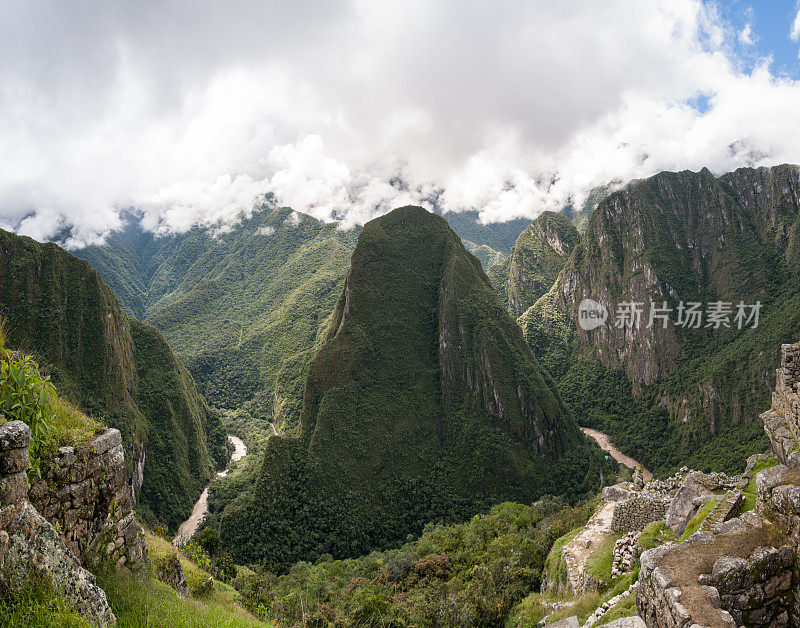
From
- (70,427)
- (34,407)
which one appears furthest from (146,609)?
(34,407)

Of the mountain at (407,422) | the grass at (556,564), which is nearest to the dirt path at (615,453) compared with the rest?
the mountain at (407,422)

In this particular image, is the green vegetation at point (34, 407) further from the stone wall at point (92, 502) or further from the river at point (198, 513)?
the river at point (198, 513)

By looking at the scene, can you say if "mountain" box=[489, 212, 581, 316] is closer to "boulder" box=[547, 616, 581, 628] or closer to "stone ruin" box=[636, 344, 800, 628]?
"boulder" box=[547, 616, 581, 628]

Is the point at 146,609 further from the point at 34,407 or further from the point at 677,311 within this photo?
the point at 677,311

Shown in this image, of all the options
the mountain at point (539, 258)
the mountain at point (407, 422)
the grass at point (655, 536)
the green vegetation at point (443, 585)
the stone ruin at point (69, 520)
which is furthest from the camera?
the mountain at point (539, 258)

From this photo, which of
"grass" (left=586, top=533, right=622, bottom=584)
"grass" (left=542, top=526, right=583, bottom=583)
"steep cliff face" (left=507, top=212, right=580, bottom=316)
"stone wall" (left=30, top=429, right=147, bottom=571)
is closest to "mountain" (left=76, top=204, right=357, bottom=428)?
"steep cliff face" (left=507, top=212, right=580, bottom=316)

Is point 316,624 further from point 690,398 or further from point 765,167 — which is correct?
point 765,167
